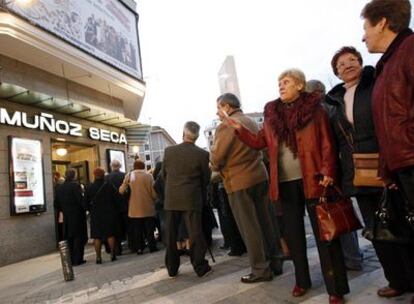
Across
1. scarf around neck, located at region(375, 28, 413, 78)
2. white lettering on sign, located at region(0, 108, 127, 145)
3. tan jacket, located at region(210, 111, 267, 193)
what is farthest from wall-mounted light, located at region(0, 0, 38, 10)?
scarf around neck, located at region(375, 28, 413, 78)

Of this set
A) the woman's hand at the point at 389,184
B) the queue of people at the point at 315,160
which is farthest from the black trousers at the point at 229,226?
the woman's hand at the point at 389,184

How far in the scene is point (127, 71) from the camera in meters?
→ 14.3

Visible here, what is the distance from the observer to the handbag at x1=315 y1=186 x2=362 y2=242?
279 centimetres

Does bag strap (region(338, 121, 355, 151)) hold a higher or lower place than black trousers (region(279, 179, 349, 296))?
higher

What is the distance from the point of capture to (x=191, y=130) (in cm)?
495

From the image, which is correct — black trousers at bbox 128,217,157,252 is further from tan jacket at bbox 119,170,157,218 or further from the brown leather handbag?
the brown leather handbag

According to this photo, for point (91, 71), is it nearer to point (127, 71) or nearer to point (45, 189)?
point (127, 71)

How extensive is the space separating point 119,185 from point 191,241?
381cm

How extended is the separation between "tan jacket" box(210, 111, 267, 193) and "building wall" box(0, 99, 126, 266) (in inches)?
283

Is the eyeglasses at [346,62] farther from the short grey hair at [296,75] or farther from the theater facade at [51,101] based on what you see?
the theater facade at [51,101]

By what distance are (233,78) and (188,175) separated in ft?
34.8

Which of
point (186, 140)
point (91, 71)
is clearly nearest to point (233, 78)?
point (91, 71)

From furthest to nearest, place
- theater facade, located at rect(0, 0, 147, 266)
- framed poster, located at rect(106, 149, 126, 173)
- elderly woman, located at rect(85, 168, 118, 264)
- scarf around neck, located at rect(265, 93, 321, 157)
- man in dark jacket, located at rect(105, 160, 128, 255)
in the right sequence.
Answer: framed poster, located at rect(106, 149, 126, 173), theater facade, located at rect(0, 0, 147, 266), man in dark jacket, located at rect(105, 160, 128, 255), elderly woman, located at rect(85, 168, 118, 264), scarf around neck, located at rect(265, 93, 321, 157)

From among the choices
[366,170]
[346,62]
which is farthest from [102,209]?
[366,170]
